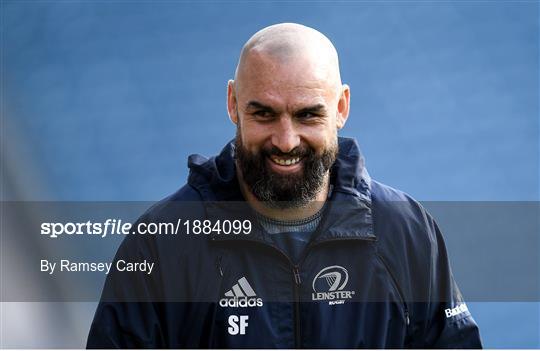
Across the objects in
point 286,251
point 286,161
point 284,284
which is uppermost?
point 286,161

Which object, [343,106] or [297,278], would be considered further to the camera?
[343,106]

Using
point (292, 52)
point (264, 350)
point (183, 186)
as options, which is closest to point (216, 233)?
point (183, 186)

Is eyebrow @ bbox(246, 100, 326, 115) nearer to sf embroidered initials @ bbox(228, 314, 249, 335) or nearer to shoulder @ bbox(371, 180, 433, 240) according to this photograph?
shoulder @ bbox(371, 180, 433, 240)

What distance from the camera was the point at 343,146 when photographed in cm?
309

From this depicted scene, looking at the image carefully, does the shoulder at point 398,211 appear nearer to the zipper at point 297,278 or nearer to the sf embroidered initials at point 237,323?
the zipper at point 297,278

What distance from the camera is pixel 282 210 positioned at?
9.82 ft

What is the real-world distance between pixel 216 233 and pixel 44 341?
74 cm

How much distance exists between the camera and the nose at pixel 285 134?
111 inches

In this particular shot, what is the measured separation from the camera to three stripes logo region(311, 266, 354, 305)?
2.89 m

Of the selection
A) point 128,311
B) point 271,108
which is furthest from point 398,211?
point 128,311

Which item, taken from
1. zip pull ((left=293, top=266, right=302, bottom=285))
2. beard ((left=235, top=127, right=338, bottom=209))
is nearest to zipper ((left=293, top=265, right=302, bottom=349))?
zip pull ((left=293, top=266, right=302, bottom=285))

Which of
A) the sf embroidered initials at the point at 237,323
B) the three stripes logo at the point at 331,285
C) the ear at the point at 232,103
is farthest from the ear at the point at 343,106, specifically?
the sf embroidered initials at the point at 237,323

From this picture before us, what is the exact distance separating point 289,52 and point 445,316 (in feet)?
3.30

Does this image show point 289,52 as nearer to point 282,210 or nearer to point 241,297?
point 282,210
